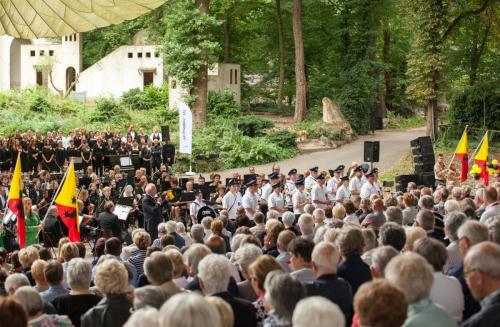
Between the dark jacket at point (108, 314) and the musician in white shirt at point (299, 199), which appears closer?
the dark jacket at point (108, 314)

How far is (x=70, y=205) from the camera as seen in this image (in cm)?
1330

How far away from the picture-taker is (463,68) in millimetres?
47094

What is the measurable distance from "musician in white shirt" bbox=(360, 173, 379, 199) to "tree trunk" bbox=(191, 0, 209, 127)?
20.9 meters

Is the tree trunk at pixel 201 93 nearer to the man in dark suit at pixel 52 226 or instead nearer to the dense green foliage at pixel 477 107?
the dense green foliage at pixel 477 107

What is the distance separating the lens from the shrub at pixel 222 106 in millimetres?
42719

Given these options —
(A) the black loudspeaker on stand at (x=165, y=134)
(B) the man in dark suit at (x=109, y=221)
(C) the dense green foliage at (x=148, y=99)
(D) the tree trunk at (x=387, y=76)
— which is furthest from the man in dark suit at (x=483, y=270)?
(D) the tree trunk at (x=387, y=76)

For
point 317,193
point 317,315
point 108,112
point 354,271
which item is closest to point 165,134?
point 108,112

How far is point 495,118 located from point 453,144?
2075mm

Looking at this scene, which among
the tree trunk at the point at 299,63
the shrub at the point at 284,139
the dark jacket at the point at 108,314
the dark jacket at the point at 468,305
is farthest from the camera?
the tree trunk at the point at 299,63

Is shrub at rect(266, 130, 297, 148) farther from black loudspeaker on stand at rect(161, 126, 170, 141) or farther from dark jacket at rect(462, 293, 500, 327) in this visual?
dark jacket at rect(462, 293, 500, 327)

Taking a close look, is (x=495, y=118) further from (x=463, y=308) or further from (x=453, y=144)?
(x=463, y=308)

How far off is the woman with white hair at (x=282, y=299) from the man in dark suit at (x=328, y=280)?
1.15m

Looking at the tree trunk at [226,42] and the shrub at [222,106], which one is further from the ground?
the tree trunk at [226,42]

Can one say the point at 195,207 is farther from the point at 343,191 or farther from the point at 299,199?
the point at 343,191
